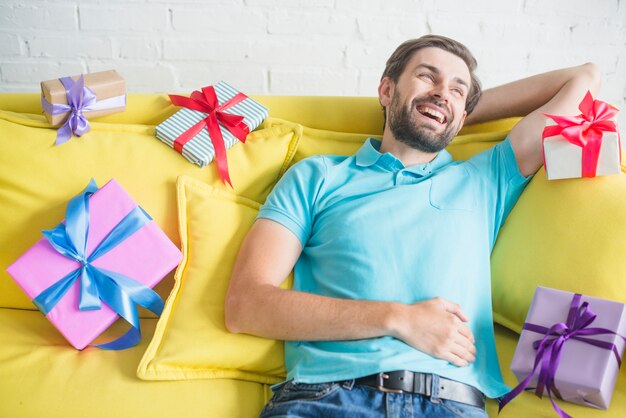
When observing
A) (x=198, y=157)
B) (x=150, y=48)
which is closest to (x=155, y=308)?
(x=198, y=157)

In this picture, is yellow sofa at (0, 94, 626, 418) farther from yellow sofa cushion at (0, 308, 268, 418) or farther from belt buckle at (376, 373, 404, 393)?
belt buckle at (376, 373, 404, 393)

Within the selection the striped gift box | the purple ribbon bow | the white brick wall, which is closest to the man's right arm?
the striped gift box

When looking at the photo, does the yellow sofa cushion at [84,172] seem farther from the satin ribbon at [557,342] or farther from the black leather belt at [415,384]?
the satin ribbon at [557,342]

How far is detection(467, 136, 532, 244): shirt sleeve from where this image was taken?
1.62m

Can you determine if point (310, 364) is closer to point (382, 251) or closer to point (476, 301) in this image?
point (382, 251)

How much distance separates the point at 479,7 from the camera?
2279 mm

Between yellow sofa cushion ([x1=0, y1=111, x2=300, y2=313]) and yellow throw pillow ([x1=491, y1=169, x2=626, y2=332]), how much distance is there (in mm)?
627

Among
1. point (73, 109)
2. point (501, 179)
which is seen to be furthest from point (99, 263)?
point (501, 179)

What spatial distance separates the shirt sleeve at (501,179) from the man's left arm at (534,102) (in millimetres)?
17

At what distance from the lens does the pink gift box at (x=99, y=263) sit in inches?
60.1

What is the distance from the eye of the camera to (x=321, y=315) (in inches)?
54.9

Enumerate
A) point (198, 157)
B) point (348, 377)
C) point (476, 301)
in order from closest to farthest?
point (348, 377) < point (476, 301) < point (198, 157)

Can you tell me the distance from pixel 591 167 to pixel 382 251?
49 centimetres

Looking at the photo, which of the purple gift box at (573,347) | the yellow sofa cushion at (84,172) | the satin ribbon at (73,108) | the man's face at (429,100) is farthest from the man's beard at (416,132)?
the satin ribbon at (73,108)
